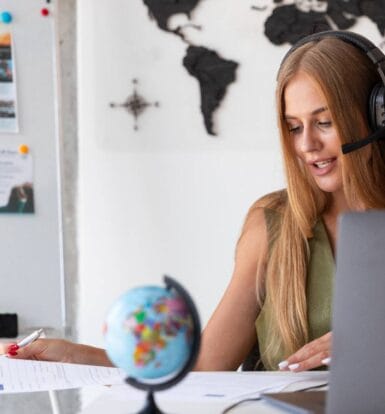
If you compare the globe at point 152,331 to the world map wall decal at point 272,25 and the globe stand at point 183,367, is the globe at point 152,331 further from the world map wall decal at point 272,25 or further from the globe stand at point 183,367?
the world map wall decal at point 272,25

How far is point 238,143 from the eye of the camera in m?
2.52

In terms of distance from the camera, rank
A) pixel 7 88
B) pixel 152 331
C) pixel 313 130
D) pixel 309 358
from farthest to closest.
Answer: pixel 7 88
pixel 313 130
pixel 309 358
pixel 152 331

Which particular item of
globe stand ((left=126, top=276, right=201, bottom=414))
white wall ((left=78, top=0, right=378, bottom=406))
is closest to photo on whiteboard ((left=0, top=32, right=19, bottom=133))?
white wall ((left=78, top=0, right=378, bottom=406))

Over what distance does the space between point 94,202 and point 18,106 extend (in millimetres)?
368

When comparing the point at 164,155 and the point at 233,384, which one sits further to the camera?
the point at 164,155

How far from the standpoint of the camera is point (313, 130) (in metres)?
1.68

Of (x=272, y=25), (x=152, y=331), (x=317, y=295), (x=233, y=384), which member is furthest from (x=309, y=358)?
(x=272, y=25)

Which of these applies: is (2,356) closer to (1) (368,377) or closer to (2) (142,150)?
(1) (368,377)

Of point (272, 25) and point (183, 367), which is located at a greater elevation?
point (272, 25)

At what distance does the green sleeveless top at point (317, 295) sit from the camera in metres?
1.67

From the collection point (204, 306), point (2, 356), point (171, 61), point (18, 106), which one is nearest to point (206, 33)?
point (171, 61)

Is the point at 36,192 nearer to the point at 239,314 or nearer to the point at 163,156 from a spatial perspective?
the point at 163,156

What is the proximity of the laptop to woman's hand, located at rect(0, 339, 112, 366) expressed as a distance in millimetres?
610

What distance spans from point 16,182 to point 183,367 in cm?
159
